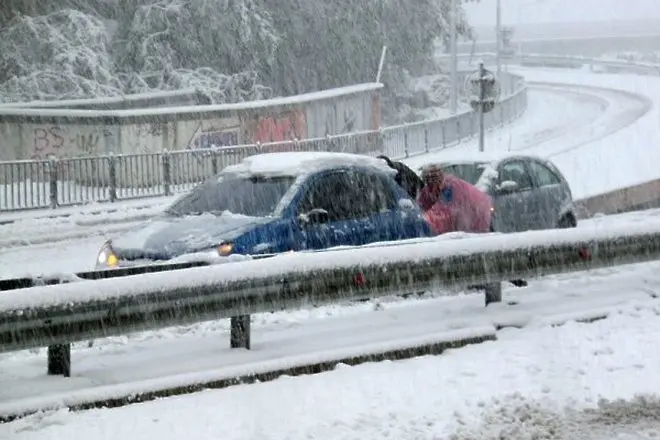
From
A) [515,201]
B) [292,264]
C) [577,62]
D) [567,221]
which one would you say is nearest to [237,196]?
[292,264]

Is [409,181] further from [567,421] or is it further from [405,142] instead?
[405,142]

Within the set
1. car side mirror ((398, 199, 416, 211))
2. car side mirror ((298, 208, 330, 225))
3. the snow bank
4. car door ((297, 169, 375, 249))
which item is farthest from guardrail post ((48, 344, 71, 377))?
car side mirror ((398, 199, 416, 211))

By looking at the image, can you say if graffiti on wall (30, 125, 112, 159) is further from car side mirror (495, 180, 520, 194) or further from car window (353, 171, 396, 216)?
car window (353, 171, 396, 216)

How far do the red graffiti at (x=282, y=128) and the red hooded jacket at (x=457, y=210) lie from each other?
57.3ft

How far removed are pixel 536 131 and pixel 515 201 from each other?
30.6m

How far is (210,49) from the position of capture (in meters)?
40.7

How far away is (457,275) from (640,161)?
2382 cm

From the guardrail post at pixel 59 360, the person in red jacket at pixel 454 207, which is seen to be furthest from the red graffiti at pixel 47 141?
the guardrail post at pixel 59 360

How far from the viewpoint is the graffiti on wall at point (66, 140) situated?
26938 millimetres

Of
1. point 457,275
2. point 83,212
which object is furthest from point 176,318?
point 83,212

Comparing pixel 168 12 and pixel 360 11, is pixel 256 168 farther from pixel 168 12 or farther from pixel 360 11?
pixel 360 11

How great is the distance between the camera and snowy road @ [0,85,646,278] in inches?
676

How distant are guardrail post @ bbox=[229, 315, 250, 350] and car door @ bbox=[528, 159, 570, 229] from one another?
7279mm

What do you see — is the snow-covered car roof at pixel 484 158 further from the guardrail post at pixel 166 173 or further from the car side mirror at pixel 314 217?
the guardrail post at pixel 166 173
